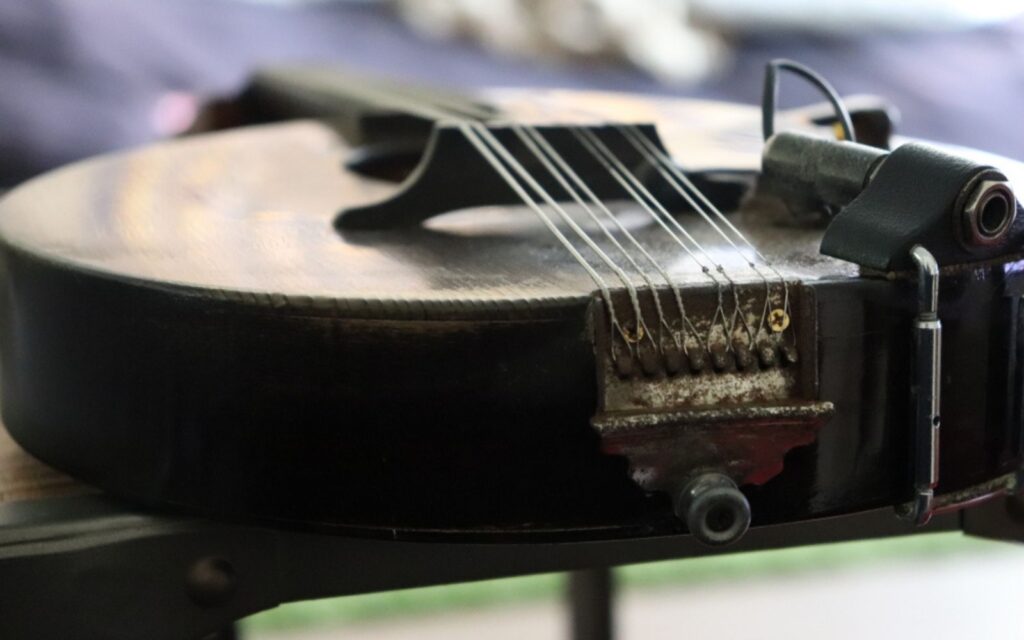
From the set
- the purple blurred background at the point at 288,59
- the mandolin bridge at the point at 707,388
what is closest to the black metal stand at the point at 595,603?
the mandolin bridge at the point at 707,388

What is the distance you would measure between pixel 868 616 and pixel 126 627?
1.23m

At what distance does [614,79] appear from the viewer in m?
1.95

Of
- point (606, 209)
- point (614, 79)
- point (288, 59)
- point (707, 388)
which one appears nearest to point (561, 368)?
point (707, 388)

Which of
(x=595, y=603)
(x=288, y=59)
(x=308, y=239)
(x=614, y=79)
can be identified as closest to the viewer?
(x=308, y=239)

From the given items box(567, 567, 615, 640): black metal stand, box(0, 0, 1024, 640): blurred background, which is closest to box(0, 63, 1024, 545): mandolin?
box(567, 567, 615, 640): black metal stand

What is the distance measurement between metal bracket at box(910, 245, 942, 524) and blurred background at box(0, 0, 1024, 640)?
0.80 metres

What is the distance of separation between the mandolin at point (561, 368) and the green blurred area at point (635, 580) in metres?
0.96

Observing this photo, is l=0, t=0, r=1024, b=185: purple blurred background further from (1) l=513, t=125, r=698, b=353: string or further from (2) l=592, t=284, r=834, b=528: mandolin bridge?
(2) l=592, t=284, r=834, b=528: mandolin bridge

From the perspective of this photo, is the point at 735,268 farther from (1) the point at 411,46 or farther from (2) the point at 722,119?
(1) the point at 411,46

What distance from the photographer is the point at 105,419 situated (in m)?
0.57

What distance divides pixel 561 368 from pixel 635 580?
1.22 m

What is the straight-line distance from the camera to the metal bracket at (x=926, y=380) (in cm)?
51

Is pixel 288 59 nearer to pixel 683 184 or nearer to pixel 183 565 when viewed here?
pixel 683 184

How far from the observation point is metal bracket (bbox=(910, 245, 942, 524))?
1.68 ft
